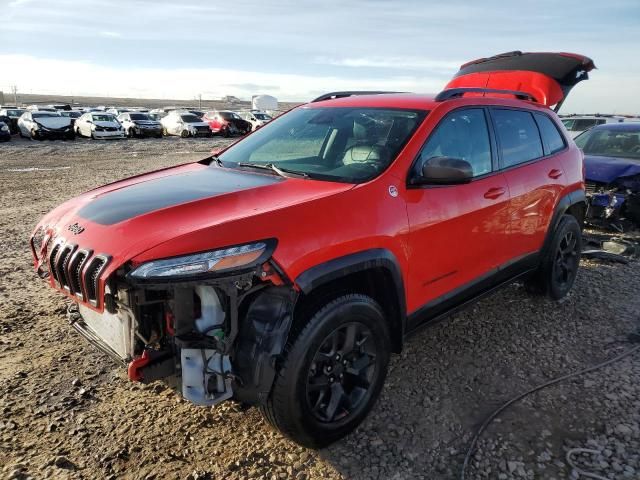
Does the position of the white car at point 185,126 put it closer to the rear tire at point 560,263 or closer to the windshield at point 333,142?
the windshield at point 333,142

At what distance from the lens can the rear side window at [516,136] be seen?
12.7 feet

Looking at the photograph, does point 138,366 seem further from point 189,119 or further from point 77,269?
point 189,119

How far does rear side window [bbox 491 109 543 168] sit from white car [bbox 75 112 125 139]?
25654mm

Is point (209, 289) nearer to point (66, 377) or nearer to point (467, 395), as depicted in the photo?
point (66, 377)

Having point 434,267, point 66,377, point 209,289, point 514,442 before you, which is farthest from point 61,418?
point 514,442

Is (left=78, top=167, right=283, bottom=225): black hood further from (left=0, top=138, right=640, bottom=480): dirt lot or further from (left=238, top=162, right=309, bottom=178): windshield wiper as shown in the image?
(left=0, top=138, right=640, bottom=480): dirt lot

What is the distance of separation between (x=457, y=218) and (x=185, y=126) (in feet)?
93.1

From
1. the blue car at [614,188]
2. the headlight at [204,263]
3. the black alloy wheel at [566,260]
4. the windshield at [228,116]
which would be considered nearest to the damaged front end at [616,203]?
the blue car at [614,188]

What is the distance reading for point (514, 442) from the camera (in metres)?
2.82

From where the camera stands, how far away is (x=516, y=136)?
13.3 feet

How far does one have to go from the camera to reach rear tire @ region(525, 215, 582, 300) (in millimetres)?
4535

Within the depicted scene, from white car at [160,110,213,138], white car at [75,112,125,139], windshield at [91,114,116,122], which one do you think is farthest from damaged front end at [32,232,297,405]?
white car at [160,110,213,138]

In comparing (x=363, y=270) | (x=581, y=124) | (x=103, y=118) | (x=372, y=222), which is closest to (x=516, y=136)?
(x=372, y=222)

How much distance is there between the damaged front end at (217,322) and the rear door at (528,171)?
88.1 inches
